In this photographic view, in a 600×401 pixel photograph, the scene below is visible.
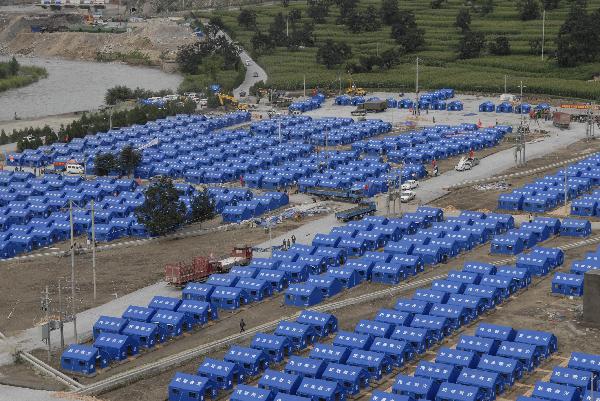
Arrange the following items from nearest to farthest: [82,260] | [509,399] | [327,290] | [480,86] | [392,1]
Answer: [509,399]
[327,290]
[82,260]
[480,86]
[392,1]

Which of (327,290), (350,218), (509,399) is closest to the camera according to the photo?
(509,399)

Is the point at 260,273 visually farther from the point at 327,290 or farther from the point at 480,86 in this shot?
the point at 480,86

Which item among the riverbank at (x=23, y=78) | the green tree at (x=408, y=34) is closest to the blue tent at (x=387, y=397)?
the green tree at (x=408, y=34)

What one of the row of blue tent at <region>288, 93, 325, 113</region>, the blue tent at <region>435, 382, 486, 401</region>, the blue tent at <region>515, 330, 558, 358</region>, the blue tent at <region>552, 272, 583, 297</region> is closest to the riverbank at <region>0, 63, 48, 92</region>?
the row of blue tent at <region>288, 93, 325, 113</region>

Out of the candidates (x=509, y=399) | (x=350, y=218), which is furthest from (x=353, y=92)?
(x=509, y=399)

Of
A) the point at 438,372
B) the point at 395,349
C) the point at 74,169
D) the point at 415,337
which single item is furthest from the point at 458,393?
the point at 74,169

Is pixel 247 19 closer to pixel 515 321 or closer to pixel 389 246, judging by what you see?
pixel 389 246

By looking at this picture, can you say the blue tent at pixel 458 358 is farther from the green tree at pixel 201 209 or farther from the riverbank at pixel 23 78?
the riverbank at pixel 23 78
